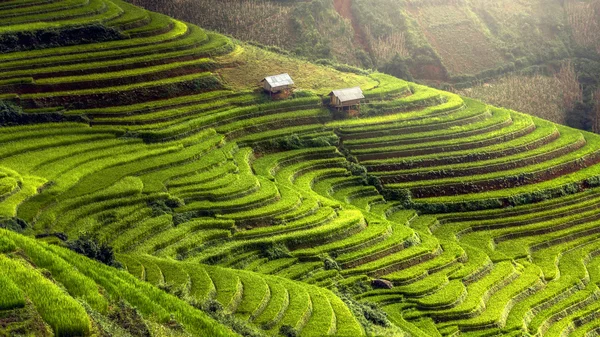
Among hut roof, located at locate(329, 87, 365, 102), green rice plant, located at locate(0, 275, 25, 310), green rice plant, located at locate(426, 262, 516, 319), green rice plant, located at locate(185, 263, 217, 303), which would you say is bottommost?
green rice plant, located at locate(426, 262, 516, 319)

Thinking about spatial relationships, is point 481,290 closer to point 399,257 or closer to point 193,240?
point 399,257

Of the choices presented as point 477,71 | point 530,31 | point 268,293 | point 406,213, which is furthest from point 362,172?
point 530,31

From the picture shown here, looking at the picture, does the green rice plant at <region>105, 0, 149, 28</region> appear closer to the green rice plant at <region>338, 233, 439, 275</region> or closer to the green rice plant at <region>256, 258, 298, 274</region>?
the green rice plant at <region>256, 258, 298, 274</region>

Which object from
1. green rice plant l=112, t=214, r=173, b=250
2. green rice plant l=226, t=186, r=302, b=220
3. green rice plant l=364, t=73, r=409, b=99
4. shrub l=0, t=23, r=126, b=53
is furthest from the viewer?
green rice plant l=364, t=73, r=409, b=99

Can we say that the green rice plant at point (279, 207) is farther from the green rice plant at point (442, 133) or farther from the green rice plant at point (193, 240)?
the green rice plant at point (442, 133)

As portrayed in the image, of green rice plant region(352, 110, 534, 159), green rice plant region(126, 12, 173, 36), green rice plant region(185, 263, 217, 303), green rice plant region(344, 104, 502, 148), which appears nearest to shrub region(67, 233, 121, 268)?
green rice plant region(185, 263, 217, 303)

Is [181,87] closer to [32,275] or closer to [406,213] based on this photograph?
[406,213]
